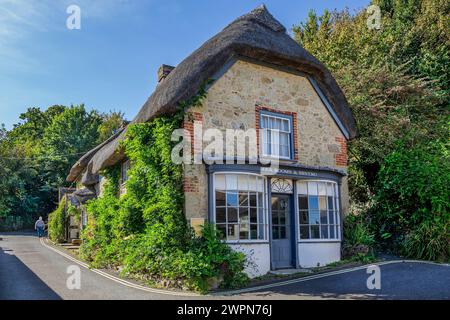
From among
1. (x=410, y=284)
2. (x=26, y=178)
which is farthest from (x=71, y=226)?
(x=410, y=284)

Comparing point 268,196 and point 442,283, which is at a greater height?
point 268,196

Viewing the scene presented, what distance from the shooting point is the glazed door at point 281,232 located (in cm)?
1120

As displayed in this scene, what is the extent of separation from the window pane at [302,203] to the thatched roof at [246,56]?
3224mm

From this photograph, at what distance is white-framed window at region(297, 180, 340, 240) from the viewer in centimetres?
1177

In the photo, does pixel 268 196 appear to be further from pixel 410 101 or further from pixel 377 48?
pixel 377 48

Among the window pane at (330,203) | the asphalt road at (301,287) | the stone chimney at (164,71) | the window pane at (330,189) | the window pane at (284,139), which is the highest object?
the stone chimney at (164,71)

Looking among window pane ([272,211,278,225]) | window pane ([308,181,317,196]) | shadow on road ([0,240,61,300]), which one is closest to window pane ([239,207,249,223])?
window pane ([272,211,278,225])

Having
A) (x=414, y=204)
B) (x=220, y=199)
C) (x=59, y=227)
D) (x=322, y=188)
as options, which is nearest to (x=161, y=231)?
(x=220, y=199)

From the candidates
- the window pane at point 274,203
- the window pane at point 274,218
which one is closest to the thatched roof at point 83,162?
the window pane at point 274,203

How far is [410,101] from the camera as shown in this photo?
17.4 meters

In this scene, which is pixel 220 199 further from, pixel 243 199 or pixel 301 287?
pixel 301 287

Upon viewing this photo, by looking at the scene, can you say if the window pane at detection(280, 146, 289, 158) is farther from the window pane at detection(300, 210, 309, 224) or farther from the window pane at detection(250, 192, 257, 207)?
the window pane at detection(250, 192, 257, 207)

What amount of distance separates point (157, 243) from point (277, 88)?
5.61 m

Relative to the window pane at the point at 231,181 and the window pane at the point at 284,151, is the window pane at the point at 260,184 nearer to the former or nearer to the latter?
the window pane at the point at 231,181
